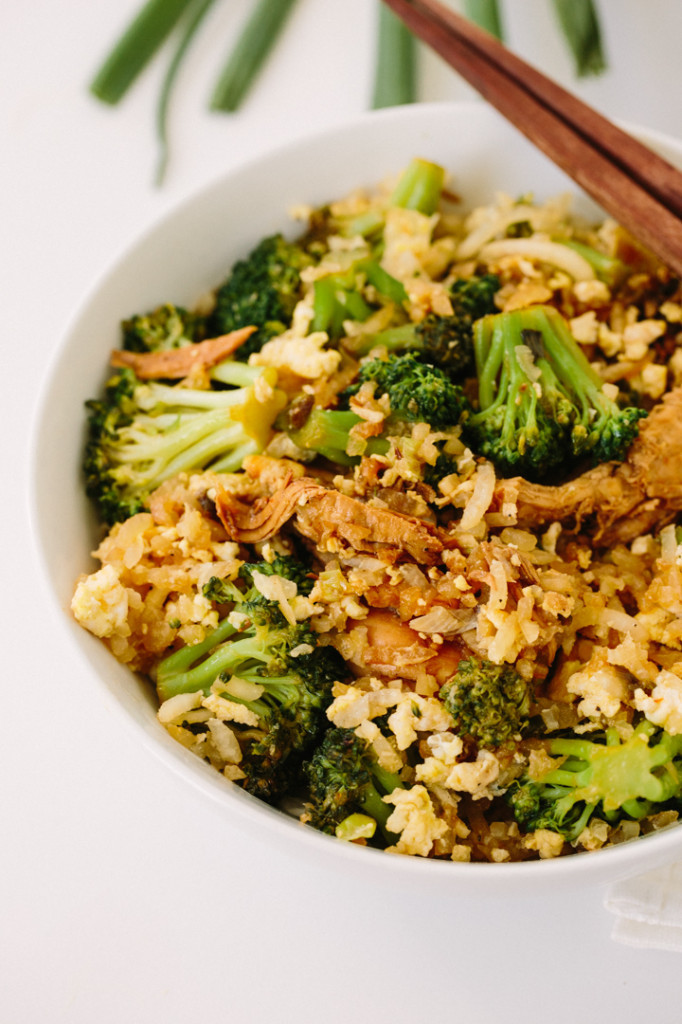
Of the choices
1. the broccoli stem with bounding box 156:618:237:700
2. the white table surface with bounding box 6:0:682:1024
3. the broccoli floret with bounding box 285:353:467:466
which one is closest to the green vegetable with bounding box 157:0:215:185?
the white table surface with bounding box 6:0:682:1024

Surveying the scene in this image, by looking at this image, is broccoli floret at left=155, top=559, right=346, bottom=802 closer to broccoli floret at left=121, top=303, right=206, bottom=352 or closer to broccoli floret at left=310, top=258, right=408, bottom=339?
broccoli floret at left=310, top=258, right=408, bottom=339

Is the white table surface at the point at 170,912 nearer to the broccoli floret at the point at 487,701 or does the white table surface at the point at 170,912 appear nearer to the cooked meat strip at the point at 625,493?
the broccoli floret at the point at 487,701

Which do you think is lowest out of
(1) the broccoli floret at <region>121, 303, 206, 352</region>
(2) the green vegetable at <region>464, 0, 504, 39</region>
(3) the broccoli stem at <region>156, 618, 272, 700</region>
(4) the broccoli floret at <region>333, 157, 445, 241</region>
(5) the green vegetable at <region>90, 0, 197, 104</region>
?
(3) the broccoli stem at <region>156, 618, 272, 700</region>

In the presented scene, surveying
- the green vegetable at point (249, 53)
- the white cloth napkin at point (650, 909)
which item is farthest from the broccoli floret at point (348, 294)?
the white cloth napkin at point (650, 909)

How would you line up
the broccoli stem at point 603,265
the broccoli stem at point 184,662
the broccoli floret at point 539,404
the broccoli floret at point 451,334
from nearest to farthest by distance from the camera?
the broccoli stem at point 184,662 → the broccoli floret at point 539,404 → the broccoli floret at point 451,334 → the broccoli stem at point 603,265

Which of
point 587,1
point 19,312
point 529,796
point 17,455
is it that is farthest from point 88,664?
point 587,1

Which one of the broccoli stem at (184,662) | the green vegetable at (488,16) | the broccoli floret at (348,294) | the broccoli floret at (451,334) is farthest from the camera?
the green vegetable at (488,16)
